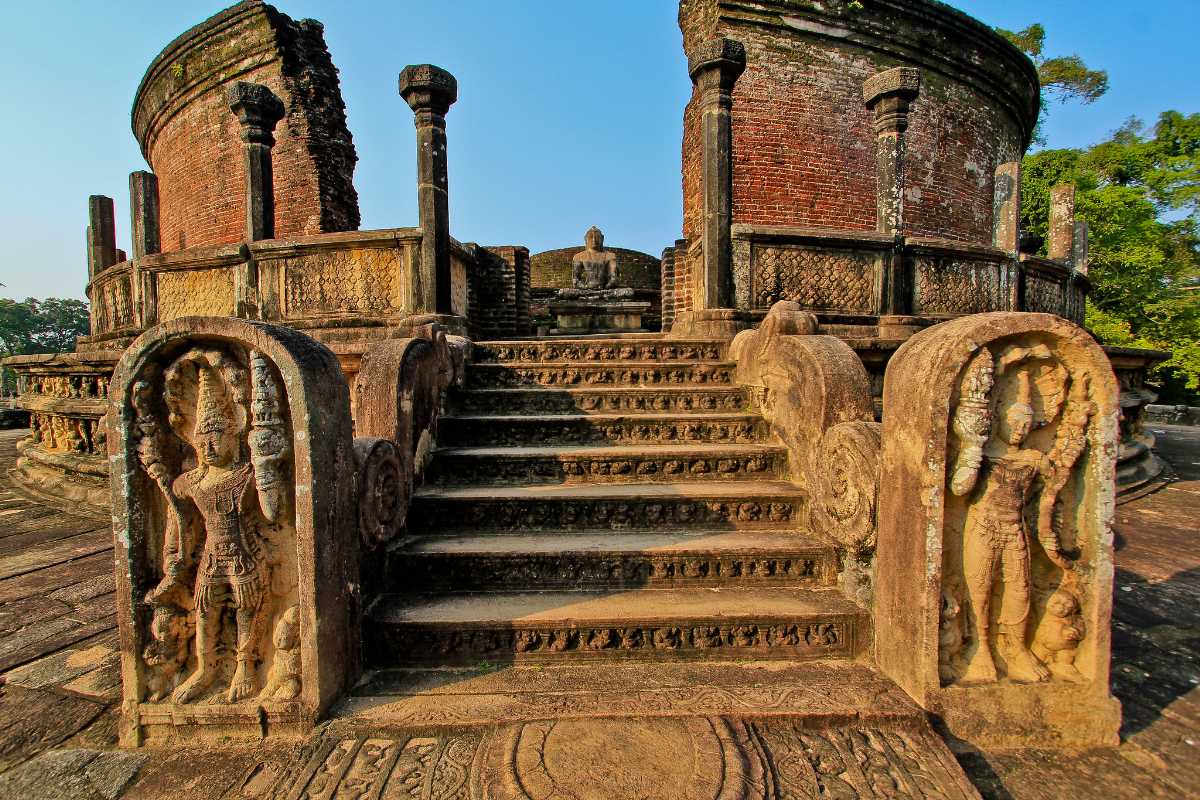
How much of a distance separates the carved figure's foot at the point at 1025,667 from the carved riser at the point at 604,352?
9.89ft

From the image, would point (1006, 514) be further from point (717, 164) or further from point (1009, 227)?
point (1009, 227)

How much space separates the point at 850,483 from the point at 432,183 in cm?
490

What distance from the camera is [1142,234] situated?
741 inches

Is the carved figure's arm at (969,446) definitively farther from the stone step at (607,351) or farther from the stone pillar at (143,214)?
the stone pillar at (143,214)

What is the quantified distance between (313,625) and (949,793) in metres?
2.12

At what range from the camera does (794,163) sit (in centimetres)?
1068

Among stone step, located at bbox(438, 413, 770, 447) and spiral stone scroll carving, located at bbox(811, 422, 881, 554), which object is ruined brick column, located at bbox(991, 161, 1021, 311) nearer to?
stone step, located at bbox(438, 413, 770, 447)

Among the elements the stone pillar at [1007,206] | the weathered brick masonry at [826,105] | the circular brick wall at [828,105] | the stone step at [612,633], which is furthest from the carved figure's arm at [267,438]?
the circular brick wall at [828,105]

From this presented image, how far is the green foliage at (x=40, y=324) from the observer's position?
47250 millimetres

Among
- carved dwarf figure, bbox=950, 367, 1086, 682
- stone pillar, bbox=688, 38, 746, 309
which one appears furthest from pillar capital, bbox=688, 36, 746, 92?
carved dwarf figure, bbox=950, 367, 1086, 682

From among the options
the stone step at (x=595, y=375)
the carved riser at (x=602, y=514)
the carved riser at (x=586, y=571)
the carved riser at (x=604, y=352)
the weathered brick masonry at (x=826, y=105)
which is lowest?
the carved riser at (x=586, y=571)

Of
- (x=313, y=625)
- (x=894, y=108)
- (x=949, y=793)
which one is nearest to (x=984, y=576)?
(x=949, y=793)

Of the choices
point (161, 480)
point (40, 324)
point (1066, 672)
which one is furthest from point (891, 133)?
point (40, 324)

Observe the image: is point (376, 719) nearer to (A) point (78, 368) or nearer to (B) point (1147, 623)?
(B) point (1147, 623)
